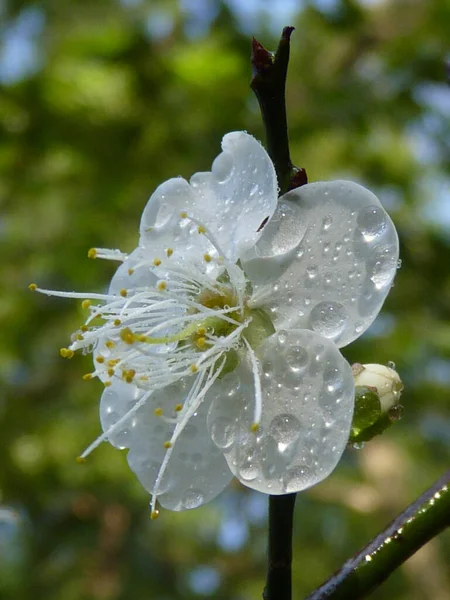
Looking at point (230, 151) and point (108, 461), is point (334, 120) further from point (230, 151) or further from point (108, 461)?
point (230, 151)

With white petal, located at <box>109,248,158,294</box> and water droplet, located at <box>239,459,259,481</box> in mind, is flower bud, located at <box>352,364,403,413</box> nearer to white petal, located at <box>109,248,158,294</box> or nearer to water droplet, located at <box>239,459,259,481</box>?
water droplet, located at <box>239,459,259,481</box>

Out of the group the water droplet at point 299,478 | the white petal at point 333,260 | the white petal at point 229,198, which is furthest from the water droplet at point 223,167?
the water droplet at point 299,478

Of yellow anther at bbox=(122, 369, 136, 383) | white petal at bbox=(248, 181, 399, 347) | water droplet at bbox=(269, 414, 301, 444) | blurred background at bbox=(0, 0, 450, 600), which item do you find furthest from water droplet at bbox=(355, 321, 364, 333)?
blurred background at bbox=(0, 0, 450, 600)

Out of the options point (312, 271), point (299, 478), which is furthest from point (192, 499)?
point (312, 271)

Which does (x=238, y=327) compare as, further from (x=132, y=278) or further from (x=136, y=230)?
(x=136, y=230)

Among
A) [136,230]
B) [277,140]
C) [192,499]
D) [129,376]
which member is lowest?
[136,230]

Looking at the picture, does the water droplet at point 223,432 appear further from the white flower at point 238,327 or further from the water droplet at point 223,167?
the water droplet at point 223,167

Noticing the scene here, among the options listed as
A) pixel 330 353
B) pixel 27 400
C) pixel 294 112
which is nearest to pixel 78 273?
pixel 27 400
